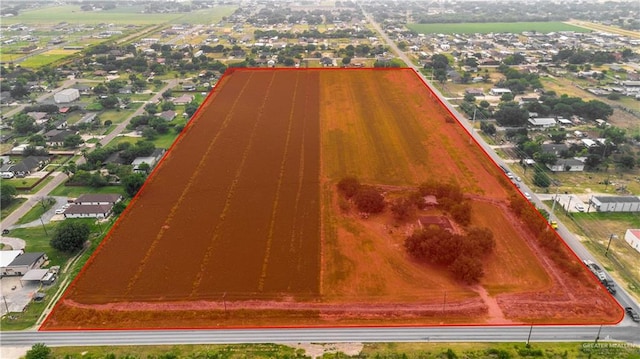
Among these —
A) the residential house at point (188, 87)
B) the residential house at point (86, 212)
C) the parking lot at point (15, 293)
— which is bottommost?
the parking lot at point (15, 293)

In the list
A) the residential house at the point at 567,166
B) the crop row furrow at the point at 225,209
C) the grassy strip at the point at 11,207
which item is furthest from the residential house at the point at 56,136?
the residential house at the point at 567,166

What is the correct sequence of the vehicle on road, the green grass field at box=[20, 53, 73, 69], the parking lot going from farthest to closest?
the green grass field at box=[20, 53, 73, 69], the parking lot, the vehicle on road

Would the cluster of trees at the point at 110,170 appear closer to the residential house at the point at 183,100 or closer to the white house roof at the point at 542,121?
the residential house at the point at 183,100

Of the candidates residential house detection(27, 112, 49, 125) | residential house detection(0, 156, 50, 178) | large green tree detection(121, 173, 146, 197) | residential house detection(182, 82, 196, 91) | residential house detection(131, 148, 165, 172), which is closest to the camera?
large green tree detection(121, 173, 146, 197)

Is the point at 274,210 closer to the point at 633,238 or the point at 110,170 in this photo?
the point at 110,170

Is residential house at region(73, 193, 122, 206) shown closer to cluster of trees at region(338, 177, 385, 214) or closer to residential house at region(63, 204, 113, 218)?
residential house at region(63, 204, 113, 218)

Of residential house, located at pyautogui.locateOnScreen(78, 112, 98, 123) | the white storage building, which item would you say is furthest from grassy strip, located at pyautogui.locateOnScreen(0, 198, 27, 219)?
the white storage building


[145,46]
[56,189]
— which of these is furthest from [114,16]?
[56,189]

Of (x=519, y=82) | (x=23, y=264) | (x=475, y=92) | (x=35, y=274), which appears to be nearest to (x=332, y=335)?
(x=35, y=274)
